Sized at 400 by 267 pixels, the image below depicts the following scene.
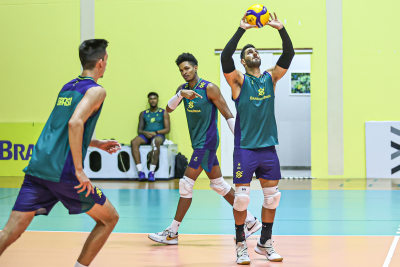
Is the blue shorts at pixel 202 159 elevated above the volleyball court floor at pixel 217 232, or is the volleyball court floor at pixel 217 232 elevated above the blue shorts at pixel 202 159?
the blue shorts at pixel 202 159

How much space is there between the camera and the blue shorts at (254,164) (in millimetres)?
3551

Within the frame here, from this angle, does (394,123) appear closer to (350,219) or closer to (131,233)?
(350,219)

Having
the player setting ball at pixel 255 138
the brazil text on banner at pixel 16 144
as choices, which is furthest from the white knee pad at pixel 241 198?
the brazil text on banner at pixel 16 144

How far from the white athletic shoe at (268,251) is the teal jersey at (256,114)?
0.84 meters

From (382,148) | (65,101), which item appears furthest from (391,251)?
(382,148)

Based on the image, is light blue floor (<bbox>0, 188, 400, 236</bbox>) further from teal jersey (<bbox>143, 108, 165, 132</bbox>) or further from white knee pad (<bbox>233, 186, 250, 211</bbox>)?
teal jersey (<bbox>143, 108, 165, 132</bbox>)

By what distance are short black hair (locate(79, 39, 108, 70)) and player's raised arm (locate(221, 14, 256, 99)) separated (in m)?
1.09

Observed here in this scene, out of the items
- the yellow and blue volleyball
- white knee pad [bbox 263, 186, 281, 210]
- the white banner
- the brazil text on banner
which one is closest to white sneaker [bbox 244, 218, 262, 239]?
white knee pad [bbox 263, 186, 281, 210]

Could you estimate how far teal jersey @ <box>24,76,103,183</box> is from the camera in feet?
8.46

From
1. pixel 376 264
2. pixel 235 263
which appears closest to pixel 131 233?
pixel 235 263

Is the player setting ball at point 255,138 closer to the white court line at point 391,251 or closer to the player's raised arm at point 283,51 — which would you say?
the player's raised arm at point 283,51

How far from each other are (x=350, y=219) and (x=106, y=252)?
2.97m

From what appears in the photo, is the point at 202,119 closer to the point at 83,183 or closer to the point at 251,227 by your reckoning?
the point at 251,227

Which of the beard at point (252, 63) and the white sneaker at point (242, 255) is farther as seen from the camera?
the beard at point (252, 63)
